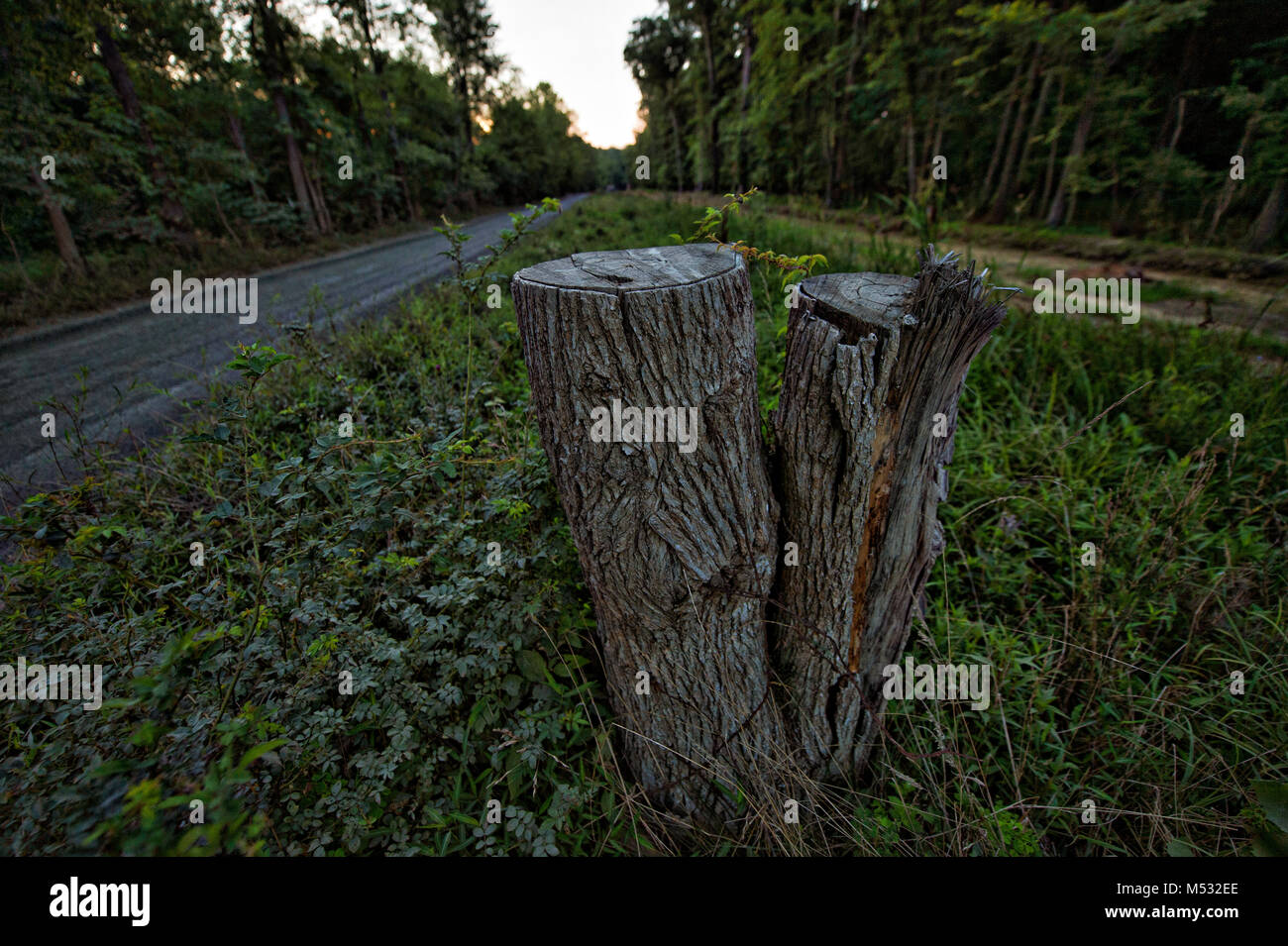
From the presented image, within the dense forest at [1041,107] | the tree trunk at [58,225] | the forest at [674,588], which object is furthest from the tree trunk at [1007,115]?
the tree trunk at [58,225]

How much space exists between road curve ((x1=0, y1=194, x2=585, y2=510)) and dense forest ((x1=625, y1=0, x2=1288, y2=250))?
19.0 ft

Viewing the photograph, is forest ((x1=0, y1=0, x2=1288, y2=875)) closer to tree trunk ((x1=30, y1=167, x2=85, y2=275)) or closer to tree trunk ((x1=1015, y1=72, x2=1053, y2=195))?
tree trunk ((x1=30, y1=167, x2=85, y2=275))

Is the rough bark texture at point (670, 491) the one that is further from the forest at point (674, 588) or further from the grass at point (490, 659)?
the grass at point (490, 659)

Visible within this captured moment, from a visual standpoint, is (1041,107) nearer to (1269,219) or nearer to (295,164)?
(1269,219)

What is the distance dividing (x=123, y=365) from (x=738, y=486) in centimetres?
606

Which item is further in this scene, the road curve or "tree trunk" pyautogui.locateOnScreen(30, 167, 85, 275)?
"tree trunk" pyautogui.locateOnScreen(30, 167, 85, 275)

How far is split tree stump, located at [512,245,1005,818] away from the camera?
1.25 meters

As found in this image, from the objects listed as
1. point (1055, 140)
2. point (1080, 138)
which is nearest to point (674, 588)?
point (1080, 138)

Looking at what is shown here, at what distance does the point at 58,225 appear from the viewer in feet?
23.4

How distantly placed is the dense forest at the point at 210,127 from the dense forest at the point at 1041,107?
975 cm

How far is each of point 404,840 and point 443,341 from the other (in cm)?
302

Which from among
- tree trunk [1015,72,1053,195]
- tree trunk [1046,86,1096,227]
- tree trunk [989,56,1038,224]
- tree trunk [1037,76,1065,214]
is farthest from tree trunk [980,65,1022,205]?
tree trunk [1046,86,1096,227]

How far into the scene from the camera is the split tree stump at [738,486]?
1.25 m
